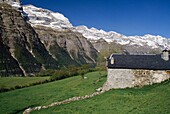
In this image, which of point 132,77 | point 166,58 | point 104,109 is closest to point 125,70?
point 132,77

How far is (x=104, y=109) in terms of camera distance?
33.9 metres

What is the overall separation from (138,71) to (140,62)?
6.55 feet

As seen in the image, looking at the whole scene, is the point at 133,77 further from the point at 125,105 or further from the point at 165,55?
the point at 125,105

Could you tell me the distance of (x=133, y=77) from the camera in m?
48.6

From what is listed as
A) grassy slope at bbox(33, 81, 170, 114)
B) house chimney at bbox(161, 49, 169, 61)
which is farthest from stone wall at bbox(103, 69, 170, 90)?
grassy slope at bbox(33, 81, 170, 114)

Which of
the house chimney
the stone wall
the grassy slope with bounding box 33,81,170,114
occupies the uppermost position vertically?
the house chimney

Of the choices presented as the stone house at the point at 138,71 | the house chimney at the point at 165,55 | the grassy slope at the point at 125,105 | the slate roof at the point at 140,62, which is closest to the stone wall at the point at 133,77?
the stone house at the point at 138,71

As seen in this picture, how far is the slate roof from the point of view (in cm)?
4781

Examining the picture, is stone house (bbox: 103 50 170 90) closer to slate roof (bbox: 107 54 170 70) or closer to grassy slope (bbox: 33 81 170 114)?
slate roof (bbox: 107 54 170 70)

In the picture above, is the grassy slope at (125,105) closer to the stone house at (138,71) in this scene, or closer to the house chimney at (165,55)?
the stone house at (138,71)

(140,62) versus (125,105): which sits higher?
(140,62)

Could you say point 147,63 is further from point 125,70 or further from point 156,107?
point 156,107

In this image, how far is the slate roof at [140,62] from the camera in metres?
47.8

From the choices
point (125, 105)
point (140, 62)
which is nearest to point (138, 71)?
point (140, 62)
